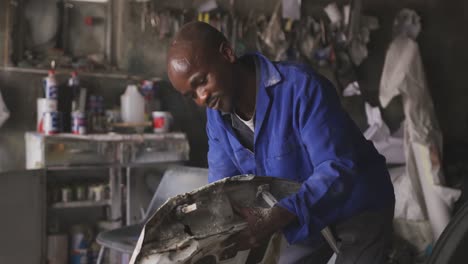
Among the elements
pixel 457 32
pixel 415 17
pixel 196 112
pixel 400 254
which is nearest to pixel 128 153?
pixel 196 112

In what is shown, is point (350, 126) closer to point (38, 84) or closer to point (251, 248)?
point (251, 248)

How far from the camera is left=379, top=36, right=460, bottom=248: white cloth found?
3770 mm

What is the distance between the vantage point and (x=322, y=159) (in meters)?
1.37

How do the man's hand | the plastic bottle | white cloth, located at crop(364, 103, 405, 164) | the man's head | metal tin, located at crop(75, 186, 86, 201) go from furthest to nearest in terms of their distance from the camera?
white cloth, located at crop(364, 103, 405, 164) < the plastic bottle < metal tin, located at crop(75, 186, 86, 201) < the man's head < the man's hand

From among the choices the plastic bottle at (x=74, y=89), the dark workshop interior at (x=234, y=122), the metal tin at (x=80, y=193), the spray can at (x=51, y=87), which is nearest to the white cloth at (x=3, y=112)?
the dark workshop interior at (x=234, y=122)

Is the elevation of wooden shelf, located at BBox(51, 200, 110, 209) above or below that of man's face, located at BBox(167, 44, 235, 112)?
below

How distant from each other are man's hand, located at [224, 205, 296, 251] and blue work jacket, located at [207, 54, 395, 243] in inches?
1.4

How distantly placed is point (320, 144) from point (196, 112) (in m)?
2.94

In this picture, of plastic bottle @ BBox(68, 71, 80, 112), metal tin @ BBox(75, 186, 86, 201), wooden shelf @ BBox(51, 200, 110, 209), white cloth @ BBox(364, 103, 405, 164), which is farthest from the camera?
white cloth @ BBox(364, 103, 405, 164)

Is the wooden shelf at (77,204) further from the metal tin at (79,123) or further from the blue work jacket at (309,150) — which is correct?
the blue work jacket at (309,150)

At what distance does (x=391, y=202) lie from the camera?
1587 millimetres

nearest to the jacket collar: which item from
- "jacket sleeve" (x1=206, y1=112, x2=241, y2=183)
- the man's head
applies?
the man's head

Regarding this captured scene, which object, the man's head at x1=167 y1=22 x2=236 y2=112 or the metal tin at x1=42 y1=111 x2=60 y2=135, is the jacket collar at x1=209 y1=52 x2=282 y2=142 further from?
the metal tin at x1=42 y1=111 x2=60 y2=135

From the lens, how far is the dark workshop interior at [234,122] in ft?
4.70
